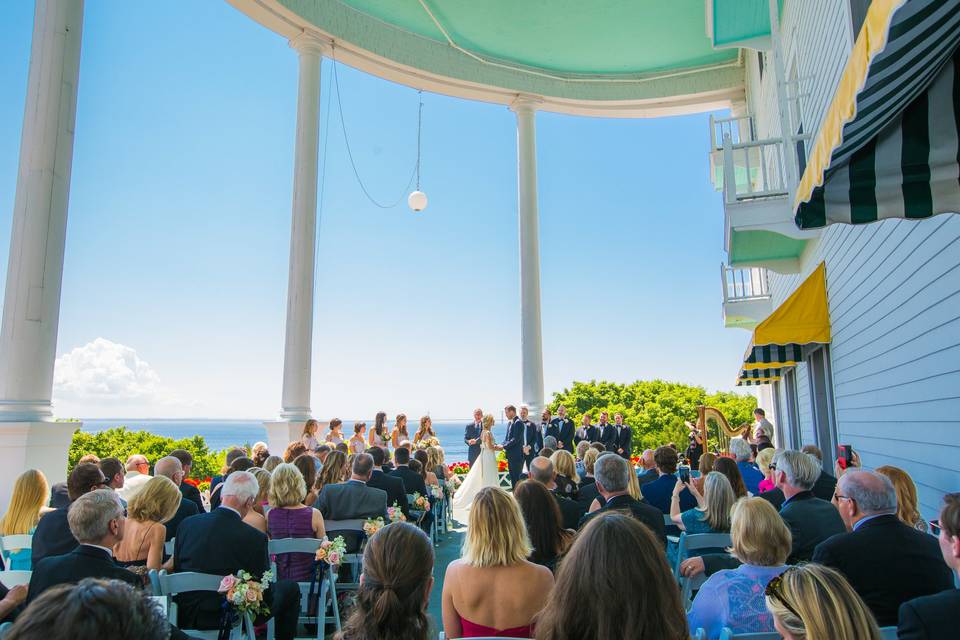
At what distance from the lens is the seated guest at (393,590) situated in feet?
8.02

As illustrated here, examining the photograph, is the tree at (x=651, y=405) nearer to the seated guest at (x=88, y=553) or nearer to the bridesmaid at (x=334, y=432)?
the bridesmaid at (x=334, y=432)

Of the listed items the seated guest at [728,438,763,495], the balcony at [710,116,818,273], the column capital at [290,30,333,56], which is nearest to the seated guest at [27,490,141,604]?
the seated guest at [728,438,763,495]

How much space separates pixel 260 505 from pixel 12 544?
179cm

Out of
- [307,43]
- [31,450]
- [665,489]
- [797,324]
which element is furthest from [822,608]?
[307,43]

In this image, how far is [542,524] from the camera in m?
4.23

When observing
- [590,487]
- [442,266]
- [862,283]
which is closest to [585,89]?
[862,283]

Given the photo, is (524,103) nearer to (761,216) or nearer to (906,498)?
(761,216)

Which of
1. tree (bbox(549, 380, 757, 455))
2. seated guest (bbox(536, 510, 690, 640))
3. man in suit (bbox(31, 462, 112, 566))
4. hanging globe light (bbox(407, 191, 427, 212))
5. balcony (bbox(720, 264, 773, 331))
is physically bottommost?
man in suit (bbox(31, 462, 112, 566))

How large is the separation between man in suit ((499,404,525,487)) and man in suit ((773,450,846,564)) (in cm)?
901

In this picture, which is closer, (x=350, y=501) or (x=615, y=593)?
(x=615, y=593)

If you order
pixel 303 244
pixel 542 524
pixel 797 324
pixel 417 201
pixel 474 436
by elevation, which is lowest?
pixel 542 524

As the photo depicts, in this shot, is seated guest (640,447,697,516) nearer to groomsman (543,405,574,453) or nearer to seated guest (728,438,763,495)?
seated guest (728,438,763,495)

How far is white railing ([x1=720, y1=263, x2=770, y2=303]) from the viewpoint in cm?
1392

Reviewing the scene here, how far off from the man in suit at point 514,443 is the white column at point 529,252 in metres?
1.70
